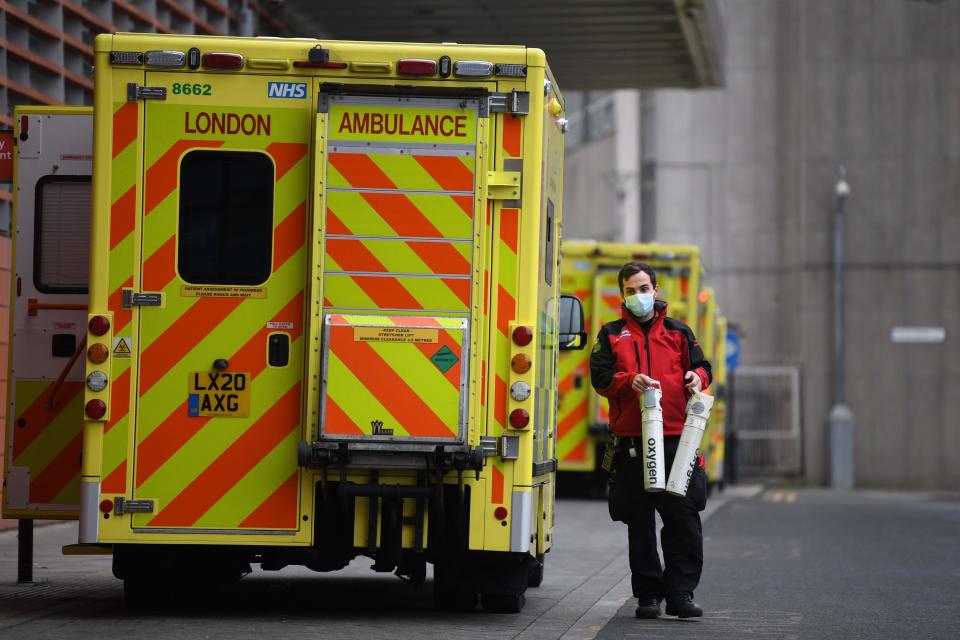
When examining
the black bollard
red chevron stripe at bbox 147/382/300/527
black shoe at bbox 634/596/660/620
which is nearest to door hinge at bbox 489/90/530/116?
red chevron stripe at bbox 147/382/300/527

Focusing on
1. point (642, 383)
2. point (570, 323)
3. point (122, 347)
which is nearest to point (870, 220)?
point (570, 323)

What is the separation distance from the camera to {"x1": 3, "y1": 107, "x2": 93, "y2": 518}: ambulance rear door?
10.6m

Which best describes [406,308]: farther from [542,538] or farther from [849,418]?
[849,418]

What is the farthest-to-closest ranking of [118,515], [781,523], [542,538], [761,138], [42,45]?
1. [761,138]
2. [781,523]
3. [42,45]
4. [542,538]
5. [118,515]

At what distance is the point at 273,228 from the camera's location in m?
9.60

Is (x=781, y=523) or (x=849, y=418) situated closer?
(x=781, y=523)

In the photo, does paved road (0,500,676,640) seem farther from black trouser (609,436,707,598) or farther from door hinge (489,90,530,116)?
door hinge (489,90,530,116)

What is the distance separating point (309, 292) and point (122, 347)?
38.9 inches

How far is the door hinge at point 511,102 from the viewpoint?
31.4ft

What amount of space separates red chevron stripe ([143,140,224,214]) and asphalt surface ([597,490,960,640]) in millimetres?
3149

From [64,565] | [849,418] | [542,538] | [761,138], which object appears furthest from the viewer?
[761,138]

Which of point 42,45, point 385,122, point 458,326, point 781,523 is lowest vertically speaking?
point 781,523

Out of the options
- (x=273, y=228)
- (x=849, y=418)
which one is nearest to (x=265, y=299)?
(x=273, y=228)

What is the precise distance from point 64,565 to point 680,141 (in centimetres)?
2651
